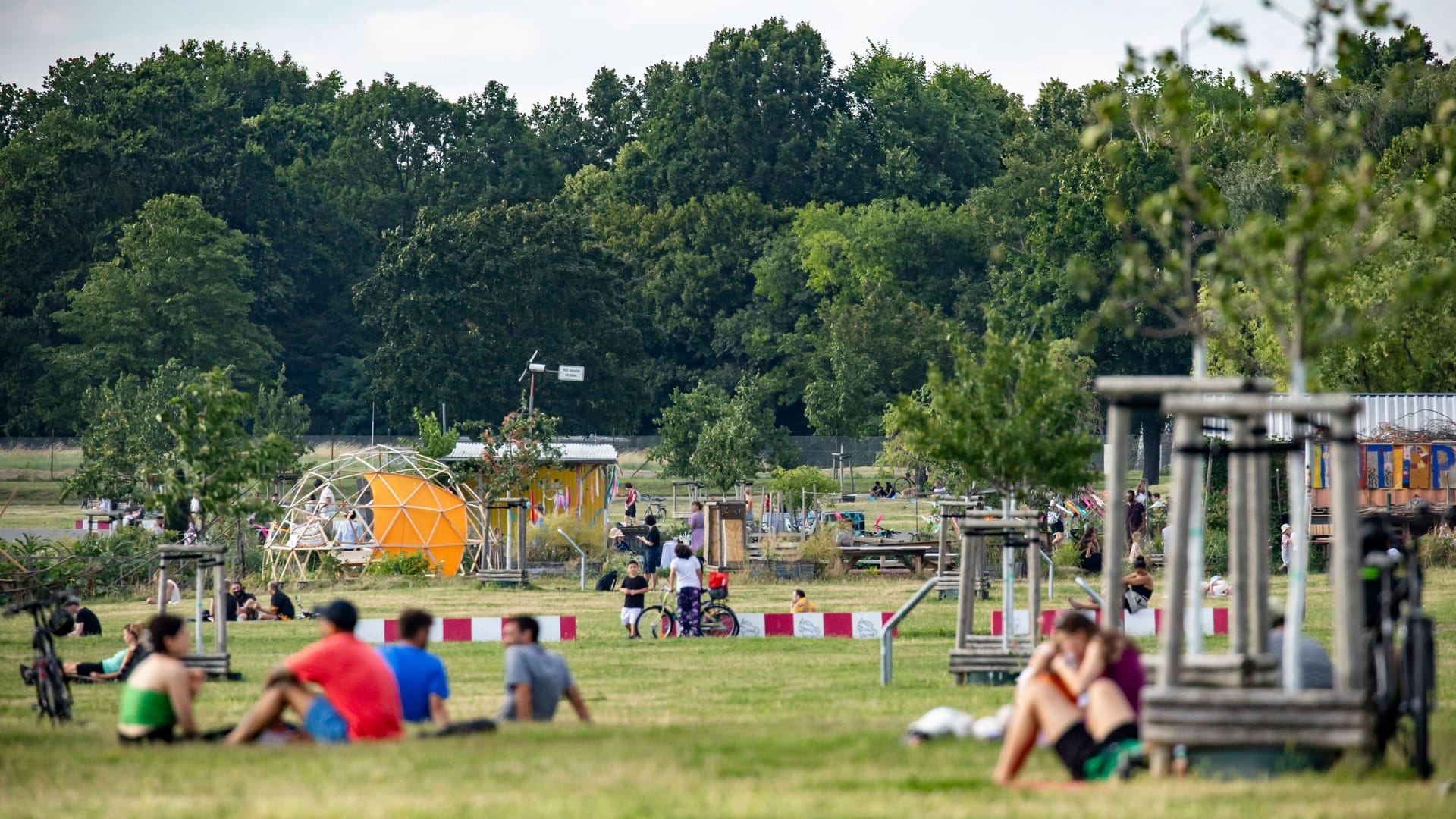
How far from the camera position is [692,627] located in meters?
24.1

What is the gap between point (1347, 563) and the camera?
8680 mm

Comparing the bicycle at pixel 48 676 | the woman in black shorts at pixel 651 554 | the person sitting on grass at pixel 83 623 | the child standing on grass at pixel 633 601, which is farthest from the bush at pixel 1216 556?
the bicycle at pixel 48 676

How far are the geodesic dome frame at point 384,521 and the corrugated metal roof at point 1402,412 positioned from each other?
1695 centimetres

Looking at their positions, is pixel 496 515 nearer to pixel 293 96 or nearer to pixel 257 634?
pixel 257 634

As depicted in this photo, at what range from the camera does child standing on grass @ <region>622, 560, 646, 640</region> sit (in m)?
23.5

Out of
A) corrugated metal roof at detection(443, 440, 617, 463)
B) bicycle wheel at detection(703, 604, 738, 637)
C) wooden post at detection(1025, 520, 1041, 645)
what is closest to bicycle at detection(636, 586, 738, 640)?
bicycle wheel at detection(703, 604, 738, 637)

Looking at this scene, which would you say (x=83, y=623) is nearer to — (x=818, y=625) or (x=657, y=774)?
(x=818, y=625)

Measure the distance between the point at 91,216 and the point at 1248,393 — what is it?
85.4 m

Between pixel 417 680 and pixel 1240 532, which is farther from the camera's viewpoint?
pixel 417 680

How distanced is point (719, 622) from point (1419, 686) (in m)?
15.7

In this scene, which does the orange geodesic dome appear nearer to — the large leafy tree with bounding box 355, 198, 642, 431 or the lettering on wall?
the lettering on wall

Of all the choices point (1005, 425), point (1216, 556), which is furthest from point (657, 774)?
point (1216, 556)

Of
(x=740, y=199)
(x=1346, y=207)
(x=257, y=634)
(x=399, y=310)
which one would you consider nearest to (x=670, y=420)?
(x=399, y=310)

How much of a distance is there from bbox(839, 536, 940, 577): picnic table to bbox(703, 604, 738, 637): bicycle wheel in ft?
36.7
